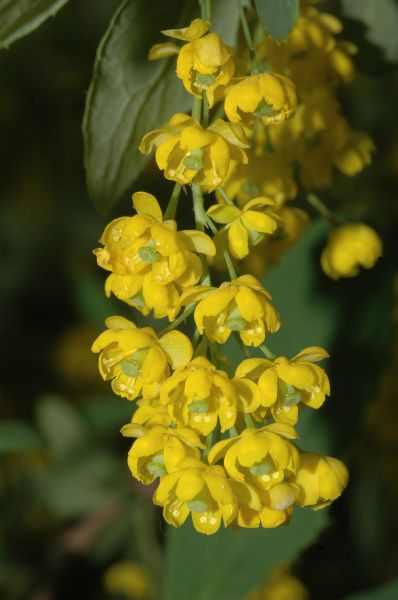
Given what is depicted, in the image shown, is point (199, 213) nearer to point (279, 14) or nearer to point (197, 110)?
point (197, 110)

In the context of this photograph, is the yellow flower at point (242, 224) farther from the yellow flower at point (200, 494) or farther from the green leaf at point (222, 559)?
the green leaf at point (222, 559)

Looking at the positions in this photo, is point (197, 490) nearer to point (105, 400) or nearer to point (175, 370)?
point (175, 370)

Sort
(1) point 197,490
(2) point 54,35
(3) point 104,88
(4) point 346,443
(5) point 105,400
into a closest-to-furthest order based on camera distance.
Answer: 1. (1) point 197,490
2. (3) point 104,88
3. (4) point 346,443
4. (5) point 105,400
5. (2) point 54,35

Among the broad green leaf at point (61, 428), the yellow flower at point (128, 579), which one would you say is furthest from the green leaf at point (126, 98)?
the yellow flower at point (128, 579)

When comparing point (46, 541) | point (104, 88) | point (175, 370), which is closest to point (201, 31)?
point (104, 88)

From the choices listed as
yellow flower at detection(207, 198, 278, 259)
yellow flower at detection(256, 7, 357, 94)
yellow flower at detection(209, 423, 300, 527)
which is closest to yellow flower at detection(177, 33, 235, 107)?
yellow flower at detection(207, 198, 278, 259)

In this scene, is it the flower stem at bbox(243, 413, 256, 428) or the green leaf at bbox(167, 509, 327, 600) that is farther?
the green leaf at bbox(167, 509, 327, 600)

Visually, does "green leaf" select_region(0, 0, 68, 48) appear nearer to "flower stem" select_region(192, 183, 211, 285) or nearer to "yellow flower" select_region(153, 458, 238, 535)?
"flower stem" select_region(192, 183, 211, 285)
